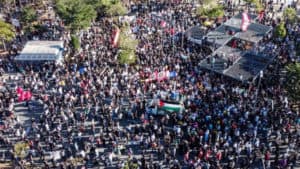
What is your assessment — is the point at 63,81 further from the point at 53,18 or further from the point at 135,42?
the point at 53,18

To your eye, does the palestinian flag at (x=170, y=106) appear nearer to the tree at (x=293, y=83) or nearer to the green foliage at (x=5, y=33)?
the tree at (x=293, y=83)

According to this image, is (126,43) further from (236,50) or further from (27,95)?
(236,50)

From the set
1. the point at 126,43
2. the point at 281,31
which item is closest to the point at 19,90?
the point at 126,43

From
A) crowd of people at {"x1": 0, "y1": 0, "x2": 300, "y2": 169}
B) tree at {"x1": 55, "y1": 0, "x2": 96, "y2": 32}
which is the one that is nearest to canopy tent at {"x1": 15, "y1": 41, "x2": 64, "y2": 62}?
crowd of people at {"x1": 0, "y1": 0, "x2": 300, "y2": 169}

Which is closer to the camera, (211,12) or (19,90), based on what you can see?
(19,90)

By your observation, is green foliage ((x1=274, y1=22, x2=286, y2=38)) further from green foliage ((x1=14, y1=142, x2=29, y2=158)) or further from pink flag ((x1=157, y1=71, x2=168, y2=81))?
green foliage ((x1=14, y1=142, x2=29, y2=158))

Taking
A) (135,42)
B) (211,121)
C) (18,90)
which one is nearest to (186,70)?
(135,42)
